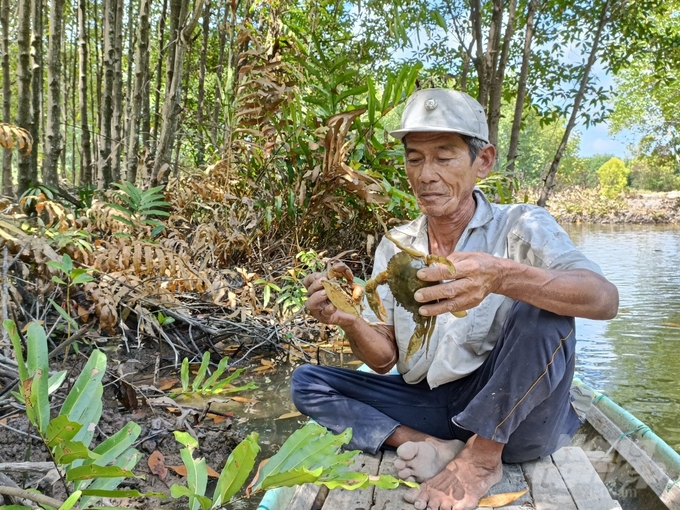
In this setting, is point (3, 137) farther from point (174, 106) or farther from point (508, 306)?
point (508, 306)

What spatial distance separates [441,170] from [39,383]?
144cm

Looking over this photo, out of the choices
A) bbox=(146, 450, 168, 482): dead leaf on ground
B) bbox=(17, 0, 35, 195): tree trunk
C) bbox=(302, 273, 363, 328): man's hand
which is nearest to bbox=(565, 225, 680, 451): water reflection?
bbox=(302, 273, 363, 328): man's hand

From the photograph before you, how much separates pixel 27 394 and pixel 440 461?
1401mm

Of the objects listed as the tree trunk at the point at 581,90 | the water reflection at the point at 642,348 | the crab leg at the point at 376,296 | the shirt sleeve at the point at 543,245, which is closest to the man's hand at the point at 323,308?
the crab leg at the point at 376,296

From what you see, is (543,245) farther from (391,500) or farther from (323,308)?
(391,500)

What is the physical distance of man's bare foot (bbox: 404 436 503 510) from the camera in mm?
1702

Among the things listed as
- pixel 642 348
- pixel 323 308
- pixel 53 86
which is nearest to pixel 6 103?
pixel 53 86

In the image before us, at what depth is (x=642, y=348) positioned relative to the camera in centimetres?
462

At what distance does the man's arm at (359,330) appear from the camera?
190 centimetres

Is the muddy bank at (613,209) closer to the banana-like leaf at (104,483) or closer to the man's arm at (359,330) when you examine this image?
the man's arm at (359,330)

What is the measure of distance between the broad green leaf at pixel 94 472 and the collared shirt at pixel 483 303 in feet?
4.03

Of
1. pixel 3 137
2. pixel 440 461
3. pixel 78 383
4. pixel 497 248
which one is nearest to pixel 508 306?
pixel 497 248

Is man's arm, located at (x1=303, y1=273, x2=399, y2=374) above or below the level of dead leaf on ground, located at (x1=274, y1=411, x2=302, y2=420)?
above

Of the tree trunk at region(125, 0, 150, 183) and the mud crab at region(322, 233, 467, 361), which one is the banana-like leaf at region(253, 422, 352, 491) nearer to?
the mud crab at region(322, 233, 467, 361)
